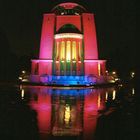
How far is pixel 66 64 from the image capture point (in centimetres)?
5541

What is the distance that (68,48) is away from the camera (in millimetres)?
55594

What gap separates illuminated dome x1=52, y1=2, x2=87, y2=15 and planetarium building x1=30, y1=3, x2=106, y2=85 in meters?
1.83

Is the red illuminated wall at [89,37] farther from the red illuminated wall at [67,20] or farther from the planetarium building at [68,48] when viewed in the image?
the red illuminated wall at [67,20]

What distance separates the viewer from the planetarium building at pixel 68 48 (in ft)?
179

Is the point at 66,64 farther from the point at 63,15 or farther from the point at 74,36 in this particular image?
the point at 63,15

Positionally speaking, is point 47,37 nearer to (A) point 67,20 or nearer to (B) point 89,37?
(A) point 67,20

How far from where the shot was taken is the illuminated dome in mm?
58875

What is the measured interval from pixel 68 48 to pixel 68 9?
8252mm

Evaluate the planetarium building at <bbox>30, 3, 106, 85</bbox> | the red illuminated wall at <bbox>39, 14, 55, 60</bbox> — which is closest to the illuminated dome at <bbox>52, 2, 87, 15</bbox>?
the planetarium building at <bbox>30, 3, 106, 85</bbox>

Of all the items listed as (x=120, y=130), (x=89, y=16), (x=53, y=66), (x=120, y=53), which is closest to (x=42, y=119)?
(x=120, y=130)

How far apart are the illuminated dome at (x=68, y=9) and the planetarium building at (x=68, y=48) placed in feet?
6.00

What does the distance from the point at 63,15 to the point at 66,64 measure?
363 inches

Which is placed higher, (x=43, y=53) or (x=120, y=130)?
(x=43, y=53)

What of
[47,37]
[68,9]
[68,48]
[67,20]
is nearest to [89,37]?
[68,48]
